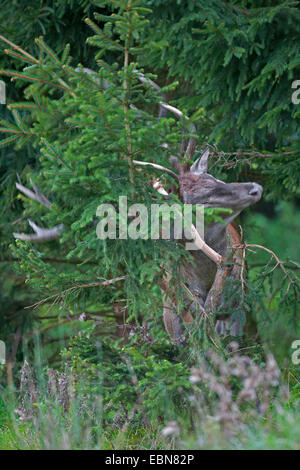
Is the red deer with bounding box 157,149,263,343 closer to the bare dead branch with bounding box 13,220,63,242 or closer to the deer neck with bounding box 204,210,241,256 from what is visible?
the deer neck with bounding box 204,210,241,256

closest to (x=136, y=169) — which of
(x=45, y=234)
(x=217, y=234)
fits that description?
(x=45, y=234)

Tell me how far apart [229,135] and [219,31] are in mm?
1477

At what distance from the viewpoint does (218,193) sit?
4305 millimetres

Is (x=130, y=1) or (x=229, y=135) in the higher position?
(x=130, y=1)

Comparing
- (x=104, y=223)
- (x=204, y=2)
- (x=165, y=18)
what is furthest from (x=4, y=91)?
(x=104, y=223)

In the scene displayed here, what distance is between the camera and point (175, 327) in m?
4.82

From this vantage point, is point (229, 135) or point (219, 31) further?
point (229, 135)

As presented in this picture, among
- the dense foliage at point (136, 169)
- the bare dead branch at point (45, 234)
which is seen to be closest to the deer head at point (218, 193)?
the dense foliage at point (136, 169)

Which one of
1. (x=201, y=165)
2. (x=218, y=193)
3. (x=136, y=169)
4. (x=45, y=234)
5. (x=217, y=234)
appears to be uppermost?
(x=136, y=169)

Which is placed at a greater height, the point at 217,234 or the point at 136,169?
the point at 136,169

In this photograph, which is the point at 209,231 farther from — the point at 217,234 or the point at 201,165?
the point at 201,165

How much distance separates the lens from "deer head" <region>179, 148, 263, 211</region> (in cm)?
428

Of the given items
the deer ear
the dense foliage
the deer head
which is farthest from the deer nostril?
the dense foliage
